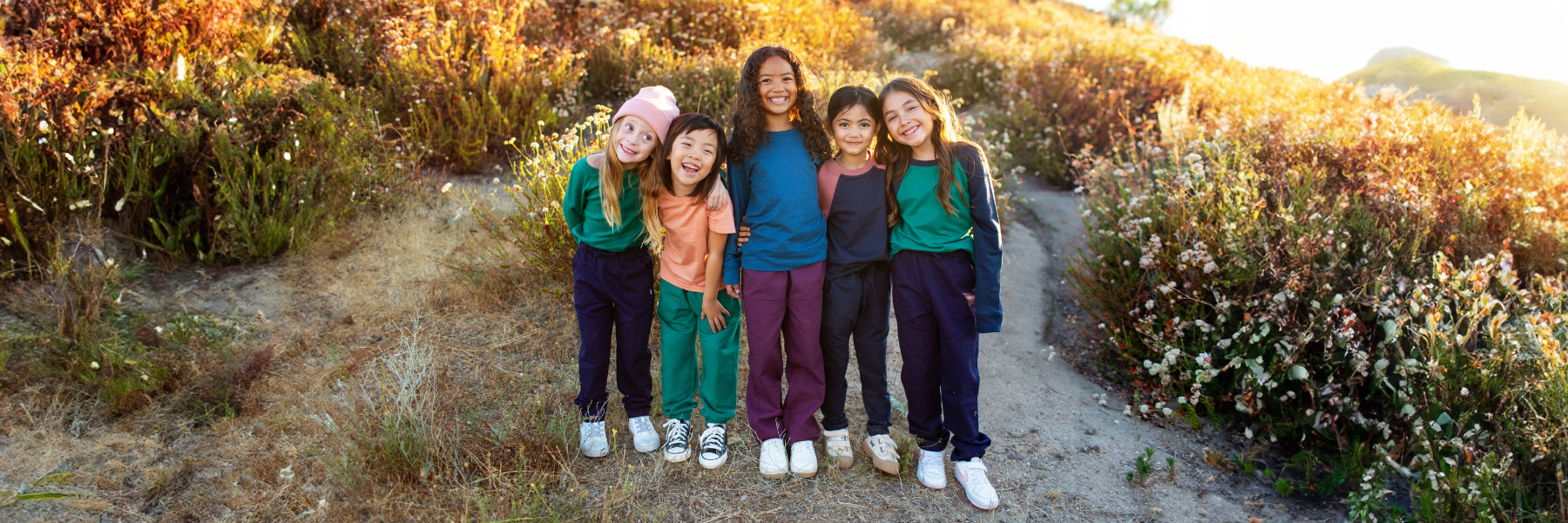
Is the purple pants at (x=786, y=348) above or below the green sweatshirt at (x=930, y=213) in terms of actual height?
below

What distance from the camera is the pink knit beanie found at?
106 inches

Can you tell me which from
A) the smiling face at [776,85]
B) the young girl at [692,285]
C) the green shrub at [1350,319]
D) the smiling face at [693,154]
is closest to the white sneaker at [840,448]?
the young girl at [692,285]

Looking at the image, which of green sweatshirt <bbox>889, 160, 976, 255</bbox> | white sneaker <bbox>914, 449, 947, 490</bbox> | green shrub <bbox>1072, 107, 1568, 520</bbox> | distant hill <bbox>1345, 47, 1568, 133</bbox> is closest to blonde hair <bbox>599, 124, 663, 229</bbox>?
green sweatshirt <bbox>889, 160, 976, 255</bbox>

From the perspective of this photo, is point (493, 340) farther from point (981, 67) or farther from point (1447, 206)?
point (981, 67)

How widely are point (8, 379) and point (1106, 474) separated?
15.3 ft

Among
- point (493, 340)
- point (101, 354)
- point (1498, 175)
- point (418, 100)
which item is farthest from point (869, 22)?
point (101, 354)

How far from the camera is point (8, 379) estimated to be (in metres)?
3.31

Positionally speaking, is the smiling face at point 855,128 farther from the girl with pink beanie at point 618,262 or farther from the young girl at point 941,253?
the girl with pink beanie at point 618,262

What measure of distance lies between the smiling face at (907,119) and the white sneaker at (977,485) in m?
1.24

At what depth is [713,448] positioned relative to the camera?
9.95ft

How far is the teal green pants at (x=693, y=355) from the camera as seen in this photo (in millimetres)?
2926

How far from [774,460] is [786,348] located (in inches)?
18.2

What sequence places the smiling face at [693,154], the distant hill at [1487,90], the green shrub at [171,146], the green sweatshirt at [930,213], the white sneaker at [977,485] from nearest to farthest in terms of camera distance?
the smiling face at [693,154] < the green sweatshirt at [930,213] < the white sneaker at [977,485] < the green shrub at [171,146] < the distant hill at [1487,90]

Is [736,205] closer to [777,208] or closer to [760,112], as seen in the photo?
[777,208]
